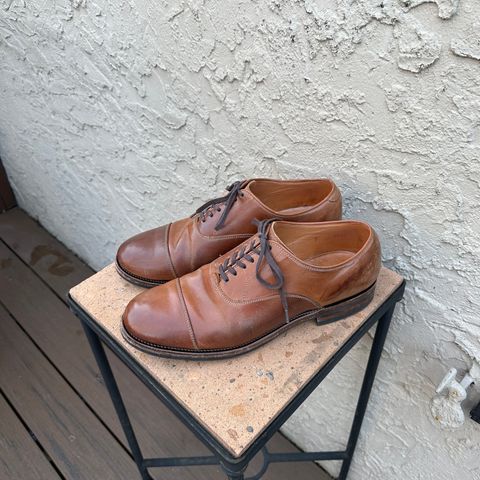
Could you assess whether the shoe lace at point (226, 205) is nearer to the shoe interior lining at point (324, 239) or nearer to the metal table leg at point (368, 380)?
the shoe interior lining at point (324, 239)

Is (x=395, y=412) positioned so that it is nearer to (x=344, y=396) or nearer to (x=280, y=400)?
(x=344, y=396)

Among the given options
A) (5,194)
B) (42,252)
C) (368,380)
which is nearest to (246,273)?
(368,380)

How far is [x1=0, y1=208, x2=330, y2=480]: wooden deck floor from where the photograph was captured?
3.68 ft

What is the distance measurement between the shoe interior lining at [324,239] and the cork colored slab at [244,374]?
9cm

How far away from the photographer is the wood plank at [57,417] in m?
1.12

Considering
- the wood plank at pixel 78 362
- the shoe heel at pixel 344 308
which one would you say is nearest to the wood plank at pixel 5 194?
the wood plank at pixel 78 362

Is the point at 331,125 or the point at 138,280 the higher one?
the point at 331,125

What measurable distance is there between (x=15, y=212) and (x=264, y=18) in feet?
5.79

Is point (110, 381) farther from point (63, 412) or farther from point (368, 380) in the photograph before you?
point (63, 412)

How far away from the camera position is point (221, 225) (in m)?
0.64

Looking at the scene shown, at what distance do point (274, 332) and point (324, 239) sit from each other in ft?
0.49

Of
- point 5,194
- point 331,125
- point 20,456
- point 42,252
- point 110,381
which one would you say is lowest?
point 20,456

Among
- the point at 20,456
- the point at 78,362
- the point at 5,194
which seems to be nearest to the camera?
the point at 20,456

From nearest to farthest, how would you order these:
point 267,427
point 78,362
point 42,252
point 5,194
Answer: point 267,427 → point 78,362 → point 42,252 → point 5,194
